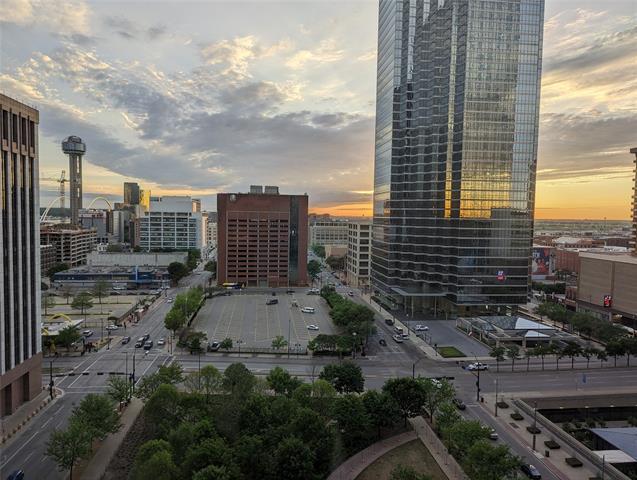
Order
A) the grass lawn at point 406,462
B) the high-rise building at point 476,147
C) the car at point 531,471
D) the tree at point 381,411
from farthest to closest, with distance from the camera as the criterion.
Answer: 1. the high-rise building at point 476,147
2. the tree at point 381,411
3. the grass lawn at point 406,462
4. the car at point 531,471

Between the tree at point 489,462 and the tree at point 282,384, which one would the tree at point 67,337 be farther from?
the tree at point 489,462

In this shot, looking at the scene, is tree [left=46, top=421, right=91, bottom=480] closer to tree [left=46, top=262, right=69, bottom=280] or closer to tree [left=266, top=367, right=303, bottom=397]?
tree [left=266, top=367, right=303, bottom=397]

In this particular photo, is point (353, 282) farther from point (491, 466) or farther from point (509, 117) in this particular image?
point (491, 466)

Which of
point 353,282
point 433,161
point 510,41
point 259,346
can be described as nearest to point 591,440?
point 259,346

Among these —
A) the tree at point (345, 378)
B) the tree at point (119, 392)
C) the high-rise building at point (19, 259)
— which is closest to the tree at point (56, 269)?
the high-rise building at point (19, 259)

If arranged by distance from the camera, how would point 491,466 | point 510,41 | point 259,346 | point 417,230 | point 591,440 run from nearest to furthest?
point 491,466
point 591,440
point 259,346
point 510,41
point 417,230

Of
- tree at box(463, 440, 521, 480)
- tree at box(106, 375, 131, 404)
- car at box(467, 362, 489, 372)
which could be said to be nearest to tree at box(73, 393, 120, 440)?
tree at box(106, 375, 131, 404)

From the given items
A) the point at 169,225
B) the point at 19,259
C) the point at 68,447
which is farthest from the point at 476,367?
the point at 169,225
